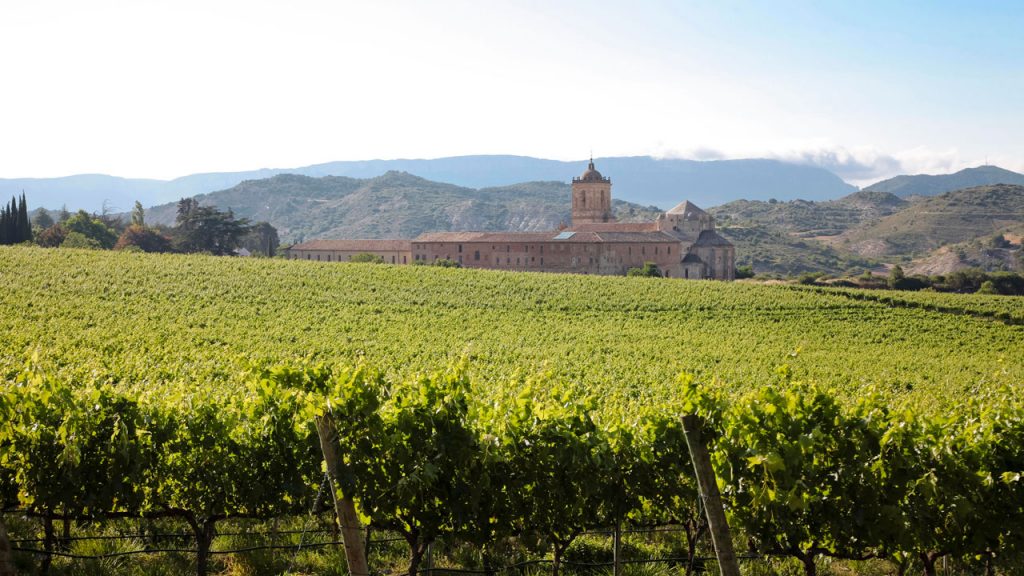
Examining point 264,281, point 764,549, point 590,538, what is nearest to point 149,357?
point 590,538

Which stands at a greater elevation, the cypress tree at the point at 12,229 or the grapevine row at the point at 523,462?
the cypress tree at the point at 12,229

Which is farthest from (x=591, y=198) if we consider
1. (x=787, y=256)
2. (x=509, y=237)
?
(x=787, y=256)

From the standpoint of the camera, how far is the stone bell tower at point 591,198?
83.7 meters

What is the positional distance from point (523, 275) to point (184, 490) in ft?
150

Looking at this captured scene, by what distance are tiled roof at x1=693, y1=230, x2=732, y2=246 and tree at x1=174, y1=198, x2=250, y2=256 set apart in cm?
4803

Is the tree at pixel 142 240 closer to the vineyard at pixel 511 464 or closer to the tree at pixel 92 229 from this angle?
the tree at pixel 92 229

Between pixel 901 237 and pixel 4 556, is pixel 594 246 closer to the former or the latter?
pixel 4 556

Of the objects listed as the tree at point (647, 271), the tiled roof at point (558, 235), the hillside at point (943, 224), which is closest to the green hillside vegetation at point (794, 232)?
the hillside at point (943, 224)

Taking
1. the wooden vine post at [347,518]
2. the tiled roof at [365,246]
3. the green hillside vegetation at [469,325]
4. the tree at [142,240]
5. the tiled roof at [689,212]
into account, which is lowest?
the green hillside vegetation at [469,325]

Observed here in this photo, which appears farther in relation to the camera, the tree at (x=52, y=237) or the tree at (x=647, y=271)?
the tree at (x=52, y=237)

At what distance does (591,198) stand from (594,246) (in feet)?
41.1

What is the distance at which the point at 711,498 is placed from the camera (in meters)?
4.92

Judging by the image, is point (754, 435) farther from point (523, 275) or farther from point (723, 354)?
point (523, 275)

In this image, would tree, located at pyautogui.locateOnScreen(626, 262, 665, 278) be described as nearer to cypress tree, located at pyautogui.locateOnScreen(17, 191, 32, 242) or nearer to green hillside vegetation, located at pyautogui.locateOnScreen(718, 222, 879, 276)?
green hillside vegetation, located at pyautogui.locateOnScreen(718, 222, 879, 276)
